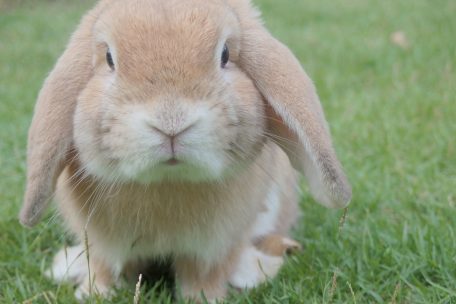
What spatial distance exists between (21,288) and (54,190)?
43 centimetres

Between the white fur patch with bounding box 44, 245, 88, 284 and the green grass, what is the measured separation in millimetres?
54

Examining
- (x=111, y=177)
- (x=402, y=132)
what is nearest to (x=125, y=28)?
(x=111, y=177)

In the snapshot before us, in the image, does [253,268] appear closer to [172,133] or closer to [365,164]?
[172,133]

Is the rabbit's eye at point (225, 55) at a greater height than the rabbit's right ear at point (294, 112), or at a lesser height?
greater

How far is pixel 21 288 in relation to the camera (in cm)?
248

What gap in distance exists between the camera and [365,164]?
12.2 ft

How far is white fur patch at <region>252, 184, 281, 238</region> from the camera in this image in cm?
277

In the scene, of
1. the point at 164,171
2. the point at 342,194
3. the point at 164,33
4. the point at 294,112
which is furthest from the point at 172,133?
the point at 342,194

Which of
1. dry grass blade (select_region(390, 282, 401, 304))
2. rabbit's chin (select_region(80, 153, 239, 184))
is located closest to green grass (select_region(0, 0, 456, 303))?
dry grass blade (select_region(390, 282, 401, 304))

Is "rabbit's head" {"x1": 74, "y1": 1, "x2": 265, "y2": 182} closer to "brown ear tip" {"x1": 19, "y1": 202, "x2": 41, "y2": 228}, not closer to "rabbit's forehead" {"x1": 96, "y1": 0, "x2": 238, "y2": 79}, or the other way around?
"rabbit's forehead" {"x1": 96, "y1": 0, "x2": 238, "y2": 79}

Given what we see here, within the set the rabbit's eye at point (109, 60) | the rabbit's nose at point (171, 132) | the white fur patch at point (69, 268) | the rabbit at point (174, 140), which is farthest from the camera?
the white fur patch at point (69, 268)

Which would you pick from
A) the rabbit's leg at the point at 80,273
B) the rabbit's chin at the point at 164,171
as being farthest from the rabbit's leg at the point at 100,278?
the rabbit's chin at the point at 164,171

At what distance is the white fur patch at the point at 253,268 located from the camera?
262 cm

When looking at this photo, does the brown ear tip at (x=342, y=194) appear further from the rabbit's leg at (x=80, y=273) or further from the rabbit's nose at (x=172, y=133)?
the rabbit's leg at (x=80, y=273)
